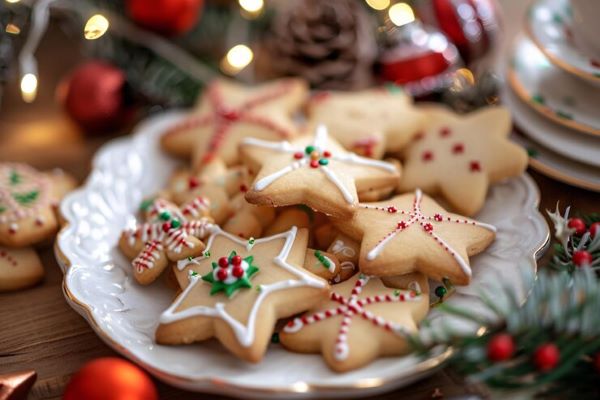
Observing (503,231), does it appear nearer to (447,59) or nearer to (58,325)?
(447,59)

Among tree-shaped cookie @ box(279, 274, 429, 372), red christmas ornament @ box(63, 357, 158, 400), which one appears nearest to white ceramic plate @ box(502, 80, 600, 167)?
tree-shaped cookie @ box(279, 274, 429, 372)

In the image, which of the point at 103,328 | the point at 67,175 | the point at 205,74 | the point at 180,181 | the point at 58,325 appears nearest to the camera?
the point at 103,328

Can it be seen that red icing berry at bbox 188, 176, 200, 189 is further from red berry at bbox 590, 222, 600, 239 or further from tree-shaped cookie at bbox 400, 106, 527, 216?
red berry at bbox 590, 222, 600, 239

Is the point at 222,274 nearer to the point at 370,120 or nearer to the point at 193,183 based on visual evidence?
the point at 193,183

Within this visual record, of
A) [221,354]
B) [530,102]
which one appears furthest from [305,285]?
[530,102]

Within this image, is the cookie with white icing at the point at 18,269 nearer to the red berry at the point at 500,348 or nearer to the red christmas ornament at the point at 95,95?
the red christmas ornament at the point at 95,95

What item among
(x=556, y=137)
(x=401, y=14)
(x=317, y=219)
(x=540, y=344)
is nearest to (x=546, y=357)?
(x=540, y=344)

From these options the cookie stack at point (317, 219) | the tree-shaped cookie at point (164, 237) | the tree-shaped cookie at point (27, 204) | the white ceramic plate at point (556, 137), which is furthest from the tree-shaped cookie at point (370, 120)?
the tree-shaped cookie at point (27, 204)

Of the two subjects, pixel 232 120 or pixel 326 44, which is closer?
pixel 232 120
